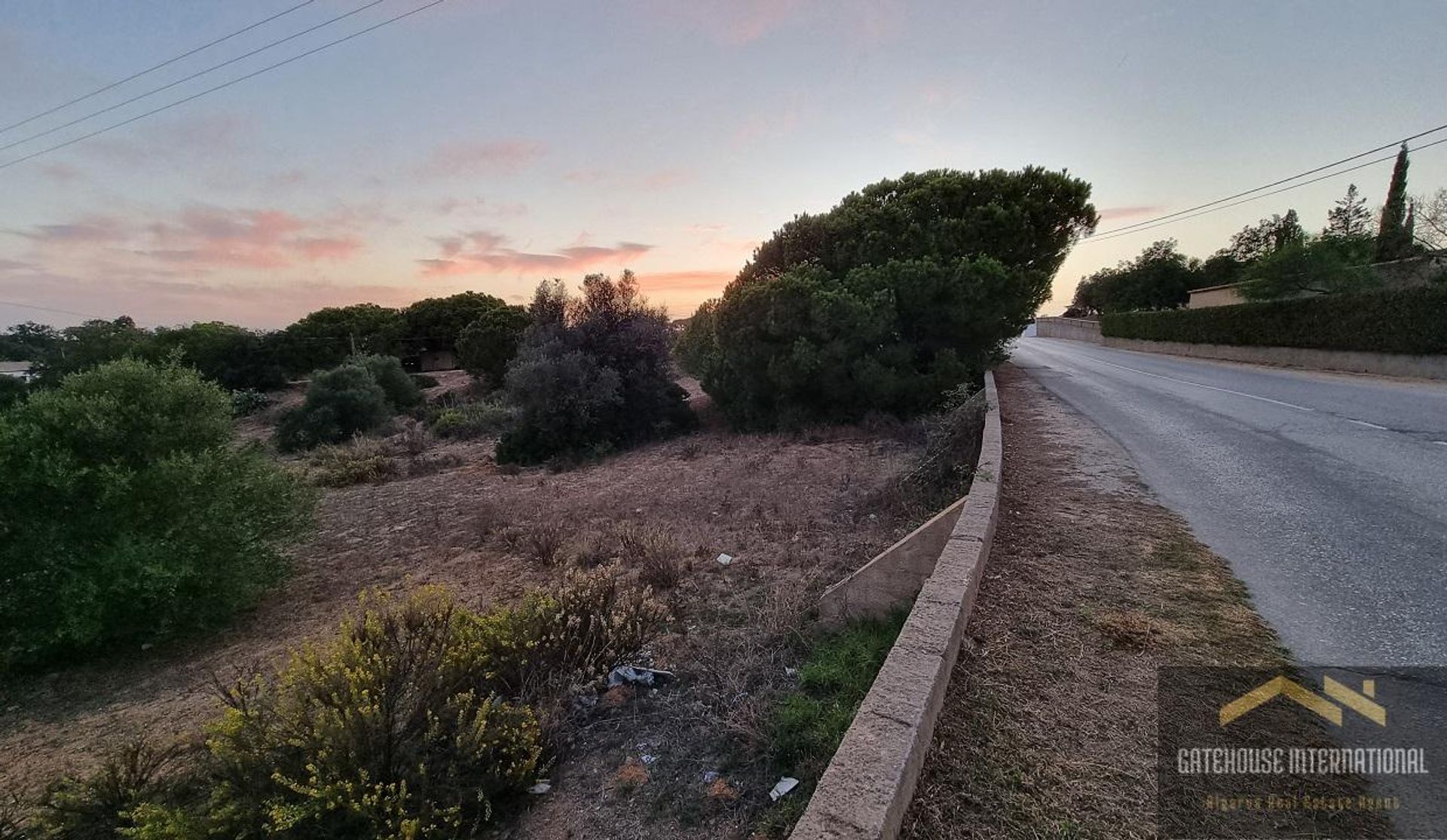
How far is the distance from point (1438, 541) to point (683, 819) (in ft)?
16.9

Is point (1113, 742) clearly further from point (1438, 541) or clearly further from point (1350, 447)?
point (1350, 447)

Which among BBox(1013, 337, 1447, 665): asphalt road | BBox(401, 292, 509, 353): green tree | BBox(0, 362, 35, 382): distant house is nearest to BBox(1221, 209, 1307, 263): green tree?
BBox(1013, 337, 1447, 665): asphalt road

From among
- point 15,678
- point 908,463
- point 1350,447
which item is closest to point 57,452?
point 15,678

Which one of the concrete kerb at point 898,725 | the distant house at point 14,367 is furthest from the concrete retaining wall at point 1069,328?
the distant house at point 14,367

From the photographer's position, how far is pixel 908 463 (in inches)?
317

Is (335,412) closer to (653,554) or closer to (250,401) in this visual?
(250,401)

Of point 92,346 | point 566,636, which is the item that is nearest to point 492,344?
point 92,346

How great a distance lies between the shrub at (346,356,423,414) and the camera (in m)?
25.2

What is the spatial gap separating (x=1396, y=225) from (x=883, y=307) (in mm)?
31802

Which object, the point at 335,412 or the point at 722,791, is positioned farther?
the point at 335,412

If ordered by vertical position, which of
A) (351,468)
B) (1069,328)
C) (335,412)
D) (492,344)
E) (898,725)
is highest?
(492,344)

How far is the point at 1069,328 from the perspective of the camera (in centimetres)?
4859

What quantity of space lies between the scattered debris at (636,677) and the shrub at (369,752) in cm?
63

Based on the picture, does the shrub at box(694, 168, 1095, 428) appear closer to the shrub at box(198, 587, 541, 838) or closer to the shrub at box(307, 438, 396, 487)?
the shrub at box(307, 438, 396, 487)
